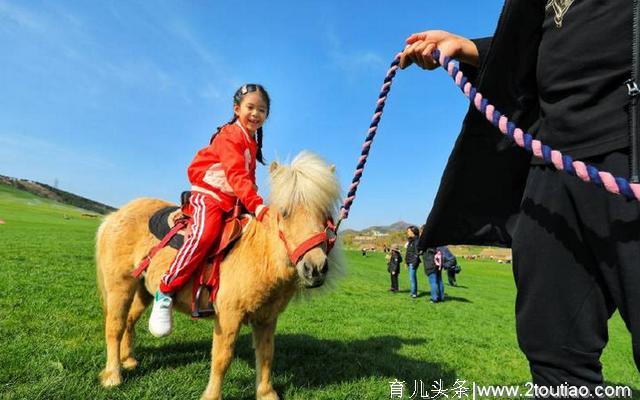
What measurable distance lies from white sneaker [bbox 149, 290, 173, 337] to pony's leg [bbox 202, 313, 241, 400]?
55cm

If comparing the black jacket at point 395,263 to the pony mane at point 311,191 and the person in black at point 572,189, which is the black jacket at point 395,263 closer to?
the pony mane at point 311,191

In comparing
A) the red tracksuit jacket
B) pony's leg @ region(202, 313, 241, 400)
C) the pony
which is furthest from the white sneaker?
the red tracksuit jacket

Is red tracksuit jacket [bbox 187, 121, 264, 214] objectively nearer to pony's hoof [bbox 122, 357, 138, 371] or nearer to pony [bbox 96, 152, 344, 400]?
pony [bbox 96, 152, 344, 400]

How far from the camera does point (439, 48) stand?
7.82 ft

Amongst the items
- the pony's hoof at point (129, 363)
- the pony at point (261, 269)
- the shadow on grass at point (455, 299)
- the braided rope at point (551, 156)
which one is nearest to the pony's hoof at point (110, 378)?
the pony at point (261, 269)

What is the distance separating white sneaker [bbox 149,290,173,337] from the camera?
409 cm

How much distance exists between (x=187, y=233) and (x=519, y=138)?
3441 mm

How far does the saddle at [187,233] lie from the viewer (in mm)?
4230

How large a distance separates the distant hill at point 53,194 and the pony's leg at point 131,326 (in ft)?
381

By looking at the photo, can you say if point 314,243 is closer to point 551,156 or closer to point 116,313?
point 551,156

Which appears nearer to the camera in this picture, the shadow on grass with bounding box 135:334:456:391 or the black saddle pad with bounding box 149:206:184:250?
the black saddle pad with bounding box 149:206:184:250

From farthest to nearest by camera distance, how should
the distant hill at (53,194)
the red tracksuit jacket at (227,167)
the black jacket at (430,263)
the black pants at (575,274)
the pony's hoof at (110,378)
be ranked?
the distant hill at (53,194)
the black jacket at (430,263)
the pony's hoof at (110,378)
the red tracksuit jacket at (227,167)
the black pants at (575,274)

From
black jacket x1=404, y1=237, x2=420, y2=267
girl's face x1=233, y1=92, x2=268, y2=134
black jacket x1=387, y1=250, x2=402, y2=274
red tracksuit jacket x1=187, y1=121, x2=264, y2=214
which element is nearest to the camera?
red tracksuit jacket x1=187, y1=121, x2=264, y2=214

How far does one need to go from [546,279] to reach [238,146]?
3352 millimetres
